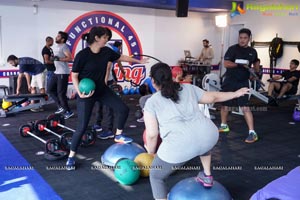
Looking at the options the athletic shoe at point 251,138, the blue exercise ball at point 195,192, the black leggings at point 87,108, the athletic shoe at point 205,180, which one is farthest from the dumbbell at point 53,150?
the athletic shoe at point 251,138

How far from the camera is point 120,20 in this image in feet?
28.1

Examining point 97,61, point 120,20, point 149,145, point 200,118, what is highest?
point 120,20

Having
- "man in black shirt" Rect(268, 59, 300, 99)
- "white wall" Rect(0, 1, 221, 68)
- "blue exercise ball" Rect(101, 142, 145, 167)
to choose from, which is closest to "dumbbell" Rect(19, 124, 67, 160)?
"blue exercise ball" Rect(101, 142, 145, 167)

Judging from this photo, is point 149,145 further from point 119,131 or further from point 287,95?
point 287,95

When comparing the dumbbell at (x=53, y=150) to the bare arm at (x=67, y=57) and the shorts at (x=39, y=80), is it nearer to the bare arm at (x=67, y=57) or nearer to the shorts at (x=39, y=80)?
the bare arm at (x=67, y=57)

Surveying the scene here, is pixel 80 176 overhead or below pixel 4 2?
below

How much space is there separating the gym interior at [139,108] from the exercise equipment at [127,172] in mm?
60

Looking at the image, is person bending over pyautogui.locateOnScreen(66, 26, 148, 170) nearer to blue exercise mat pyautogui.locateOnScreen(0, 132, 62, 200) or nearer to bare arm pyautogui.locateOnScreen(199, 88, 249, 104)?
blue exercise mat pyautogui.locateOnScreen(0, 132, 62, 200)

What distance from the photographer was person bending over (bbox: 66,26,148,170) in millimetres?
3119

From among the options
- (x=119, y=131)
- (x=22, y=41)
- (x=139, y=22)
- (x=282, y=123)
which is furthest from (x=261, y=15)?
(x=119, y=131)

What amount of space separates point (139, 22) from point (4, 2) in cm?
354

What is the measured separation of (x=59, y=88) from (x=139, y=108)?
1.90 metres

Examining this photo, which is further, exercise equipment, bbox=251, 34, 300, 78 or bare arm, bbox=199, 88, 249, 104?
exercise equipment, bbox=251, 34, 300, 78

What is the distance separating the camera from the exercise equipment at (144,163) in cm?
302
